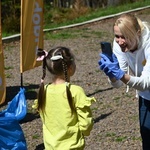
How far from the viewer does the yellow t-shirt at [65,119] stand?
131 inches

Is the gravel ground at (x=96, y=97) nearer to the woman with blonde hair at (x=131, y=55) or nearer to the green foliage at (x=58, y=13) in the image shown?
the woman with blonde hair at (x=131, y=55)

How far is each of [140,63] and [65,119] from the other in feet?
2.31

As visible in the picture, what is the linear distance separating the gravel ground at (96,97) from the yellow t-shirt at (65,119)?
183 centimetres

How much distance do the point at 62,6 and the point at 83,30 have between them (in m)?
6.17

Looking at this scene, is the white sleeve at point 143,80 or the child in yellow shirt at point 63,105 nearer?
the child in yellow shirt at point 63,105

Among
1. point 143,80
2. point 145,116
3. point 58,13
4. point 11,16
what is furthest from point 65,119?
point 58,13

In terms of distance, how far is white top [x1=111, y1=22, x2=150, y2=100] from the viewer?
347 cm

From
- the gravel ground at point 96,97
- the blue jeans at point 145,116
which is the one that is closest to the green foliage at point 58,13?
the gravel ground at point 96,97

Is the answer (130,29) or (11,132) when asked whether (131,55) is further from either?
(11,132)

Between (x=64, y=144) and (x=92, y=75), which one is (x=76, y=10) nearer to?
(x=92, y=75)

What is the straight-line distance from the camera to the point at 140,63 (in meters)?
3.67

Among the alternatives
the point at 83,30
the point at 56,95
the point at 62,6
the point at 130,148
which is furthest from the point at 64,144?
the point at 62,6

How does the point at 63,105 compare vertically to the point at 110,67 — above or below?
below

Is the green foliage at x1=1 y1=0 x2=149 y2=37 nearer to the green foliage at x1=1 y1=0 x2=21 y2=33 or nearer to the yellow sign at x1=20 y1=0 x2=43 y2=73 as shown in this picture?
the green foliage at x1=1 y1=0 x2=21 y2=33
